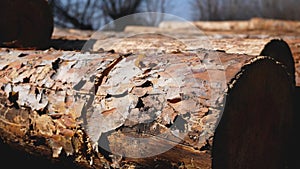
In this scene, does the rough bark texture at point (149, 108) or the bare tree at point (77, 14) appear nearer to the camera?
the rough bark texture at point (149, 108)

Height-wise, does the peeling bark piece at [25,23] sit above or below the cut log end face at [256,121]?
above

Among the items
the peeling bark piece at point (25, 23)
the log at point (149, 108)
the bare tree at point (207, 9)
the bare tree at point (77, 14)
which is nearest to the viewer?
the log at point (149, 108)

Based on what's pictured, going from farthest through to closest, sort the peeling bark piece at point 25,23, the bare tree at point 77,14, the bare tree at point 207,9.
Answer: the bare tree at point 207,9 < the bare tree at point 77,14 < the peeling bark piece at point 25,23

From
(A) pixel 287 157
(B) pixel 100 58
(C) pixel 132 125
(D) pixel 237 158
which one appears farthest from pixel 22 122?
(A) pixel 287 157

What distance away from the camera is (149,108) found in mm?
1243

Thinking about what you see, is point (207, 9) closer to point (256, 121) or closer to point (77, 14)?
point (77, 14)

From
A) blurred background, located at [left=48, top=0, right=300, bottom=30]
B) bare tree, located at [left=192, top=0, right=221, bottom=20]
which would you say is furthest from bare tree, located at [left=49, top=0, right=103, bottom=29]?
bare tree, located at [left=192, top=0, right=221, bottom=20]

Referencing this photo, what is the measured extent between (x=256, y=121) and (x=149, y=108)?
36 centimetres

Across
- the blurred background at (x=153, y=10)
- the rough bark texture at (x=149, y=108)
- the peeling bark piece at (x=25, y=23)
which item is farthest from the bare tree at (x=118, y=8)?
the rough bark texture at (x=149, y=108)

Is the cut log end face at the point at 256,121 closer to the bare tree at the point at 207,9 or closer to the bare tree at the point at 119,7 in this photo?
the bare tree at the point at 119,7

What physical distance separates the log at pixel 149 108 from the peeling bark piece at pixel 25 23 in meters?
0.70

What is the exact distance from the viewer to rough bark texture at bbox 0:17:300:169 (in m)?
1.20

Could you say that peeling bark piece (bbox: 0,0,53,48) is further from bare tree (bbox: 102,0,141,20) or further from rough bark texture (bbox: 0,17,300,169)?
bare tree (bbox: 102,0,141,20)

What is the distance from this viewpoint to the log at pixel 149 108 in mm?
1201
